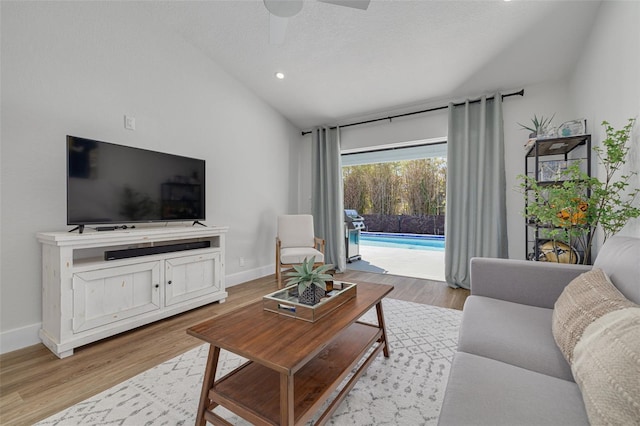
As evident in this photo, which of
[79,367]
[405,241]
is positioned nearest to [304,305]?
[79,367]

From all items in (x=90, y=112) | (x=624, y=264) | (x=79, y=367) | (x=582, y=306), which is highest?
(x=90, y=112)

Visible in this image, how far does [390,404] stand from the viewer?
1406mm

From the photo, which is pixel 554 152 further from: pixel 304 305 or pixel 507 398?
pixel 304 305

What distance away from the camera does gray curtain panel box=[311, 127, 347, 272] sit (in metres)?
4.49

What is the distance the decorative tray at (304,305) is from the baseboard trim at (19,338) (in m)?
1.99

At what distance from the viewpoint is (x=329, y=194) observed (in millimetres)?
4543

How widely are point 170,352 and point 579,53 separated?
4.53m

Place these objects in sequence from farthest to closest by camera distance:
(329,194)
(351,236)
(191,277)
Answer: (351,236) < (329,194) < (191,277)

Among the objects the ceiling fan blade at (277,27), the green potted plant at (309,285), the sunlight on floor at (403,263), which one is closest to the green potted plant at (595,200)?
the green potted plant at (309,285)

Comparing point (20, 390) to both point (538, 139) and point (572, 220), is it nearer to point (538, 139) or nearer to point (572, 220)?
point (572, 220)

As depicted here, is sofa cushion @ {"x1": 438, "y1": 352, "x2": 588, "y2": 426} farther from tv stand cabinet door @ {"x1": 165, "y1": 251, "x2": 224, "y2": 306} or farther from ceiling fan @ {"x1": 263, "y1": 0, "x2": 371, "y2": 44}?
tv stand cabinet door @ {"x1": 165, "y1": 251, "x2": 224, "y2": 306}

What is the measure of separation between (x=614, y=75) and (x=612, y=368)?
2341 mm

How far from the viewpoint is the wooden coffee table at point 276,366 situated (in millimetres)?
1041

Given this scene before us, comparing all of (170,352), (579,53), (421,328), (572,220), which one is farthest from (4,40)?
(579,53)
